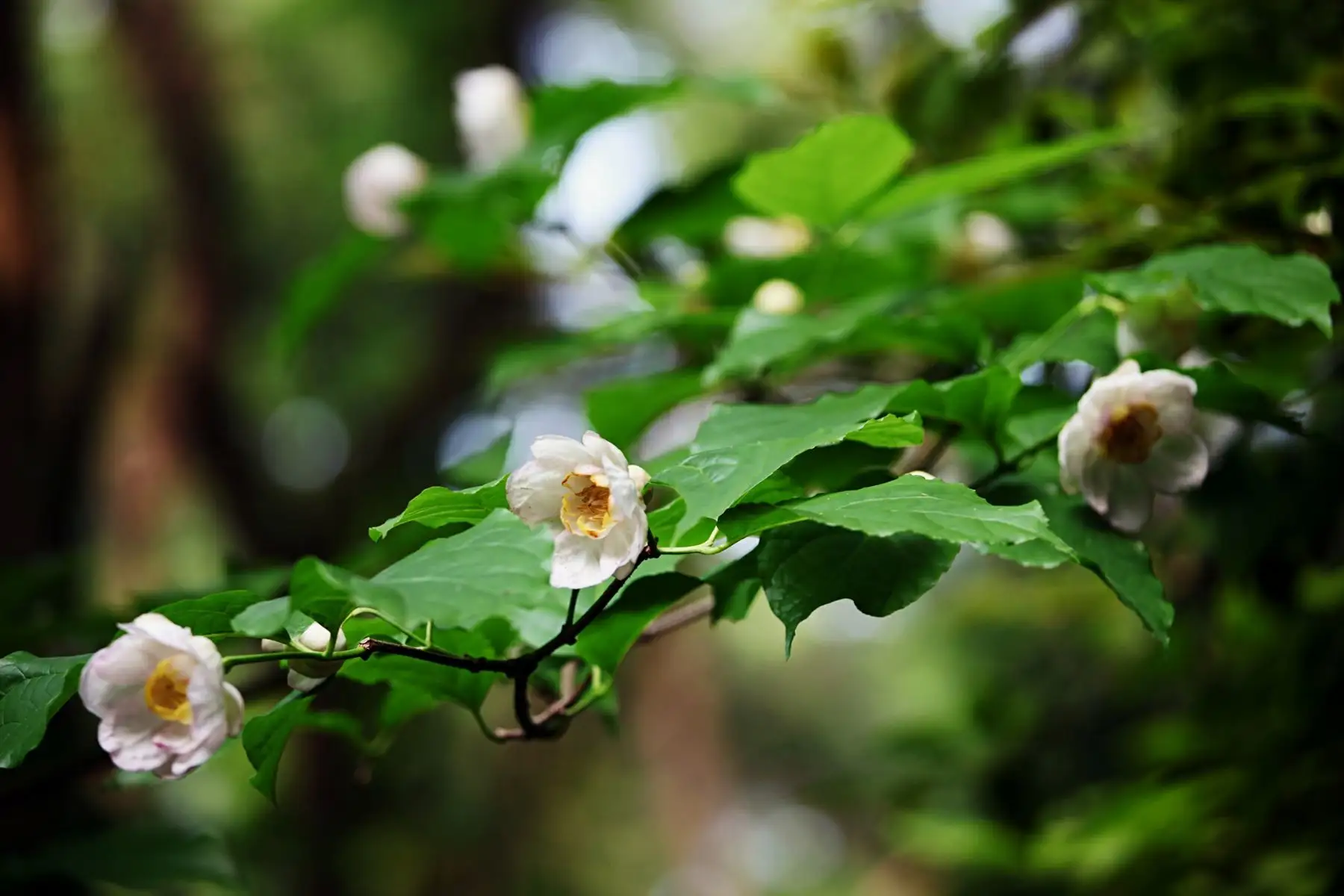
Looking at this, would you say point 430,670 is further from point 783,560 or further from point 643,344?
point 643,344

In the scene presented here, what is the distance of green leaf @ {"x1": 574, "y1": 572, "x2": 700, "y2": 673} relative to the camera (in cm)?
46

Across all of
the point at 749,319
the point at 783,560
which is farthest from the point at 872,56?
the point at 783,560

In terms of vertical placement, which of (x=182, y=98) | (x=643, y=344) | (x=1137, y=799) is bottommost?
(x=1137, y=799)

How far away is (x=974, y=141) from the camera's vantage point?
92 cm

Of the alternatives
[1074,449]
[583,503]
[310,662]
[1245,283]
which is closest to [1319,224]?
[1245,283]

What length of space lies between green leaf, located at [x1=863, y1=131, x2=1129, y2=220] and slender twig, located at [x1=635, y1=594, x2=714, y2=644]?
0.92 ft

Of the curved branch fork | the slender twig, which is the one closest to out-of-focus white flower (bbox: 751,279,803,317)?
the slender twig

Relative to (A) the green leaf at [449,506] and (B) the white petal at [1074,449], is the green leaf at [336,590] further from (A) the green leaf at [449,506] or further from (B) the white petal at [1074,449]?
(B) the white petal at [1074,449]

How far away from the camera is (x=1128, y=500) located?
50 cm

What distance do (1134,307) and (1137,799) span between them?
443 millimetres

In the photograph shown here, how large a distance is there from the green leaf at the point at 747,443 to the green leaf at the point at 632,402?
0.51 feet

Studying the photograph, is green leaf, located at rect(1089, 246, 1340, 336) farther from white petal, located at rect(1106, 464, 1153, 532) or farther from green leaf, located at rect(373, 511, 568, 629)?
green leaf, located at rect(373, 511, 568, 629)

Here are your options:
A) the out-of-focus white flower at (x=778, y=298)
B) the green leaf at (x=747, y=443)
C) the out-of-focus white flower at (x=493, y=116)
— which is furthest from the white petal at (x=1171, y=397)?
the out-of-focus white flower at (x=493, y=116)

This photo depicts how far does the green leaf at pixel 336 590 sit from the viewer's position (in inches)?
12.3
